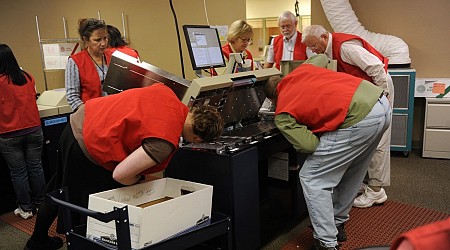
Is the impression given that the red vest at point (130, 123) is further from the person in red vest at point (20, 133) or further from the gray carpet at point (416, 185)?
the person in red vest at point (20, 133)

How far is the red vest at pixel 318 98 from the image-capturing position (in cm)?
206

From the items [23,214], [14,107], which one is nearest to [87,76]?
[14,107]

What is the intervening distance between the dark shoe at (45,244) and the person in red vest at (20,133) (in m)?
0.71

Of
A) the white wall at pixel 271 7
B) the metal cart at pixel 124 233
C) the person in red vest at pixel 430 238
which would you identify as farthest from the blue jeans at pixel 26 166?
the white wall at pixel 271 7

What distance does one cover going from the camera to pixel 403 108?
4184 mm

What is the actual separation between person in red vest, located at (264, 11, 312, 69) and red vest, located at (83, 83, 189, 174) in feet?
6.42

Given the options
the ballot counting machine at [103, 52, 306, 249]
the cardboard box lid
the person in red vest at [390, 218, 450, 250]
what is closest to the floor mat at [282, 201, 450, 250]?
the ballot counting machine at [103, 52, 306, 249]

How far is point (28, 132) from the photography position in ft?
9.87

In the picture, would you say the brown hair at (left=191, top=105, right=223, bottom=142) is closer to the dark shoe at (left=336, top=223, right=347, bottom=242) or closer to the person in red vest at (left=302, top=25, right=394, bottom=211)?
the dark shoe at (left=336, top=223, right=347, bottom=242)

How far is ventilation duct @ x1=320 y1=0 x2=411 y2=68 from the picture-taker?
4.15 m

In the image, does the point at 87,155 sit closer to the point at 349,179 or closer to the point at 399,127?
the point at 349,179

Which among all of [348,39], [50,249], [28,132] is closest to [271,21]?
[348,39]

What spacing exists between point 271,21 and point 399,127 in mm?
4332

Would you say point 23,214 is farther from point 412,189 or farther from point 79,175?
point 412,189
